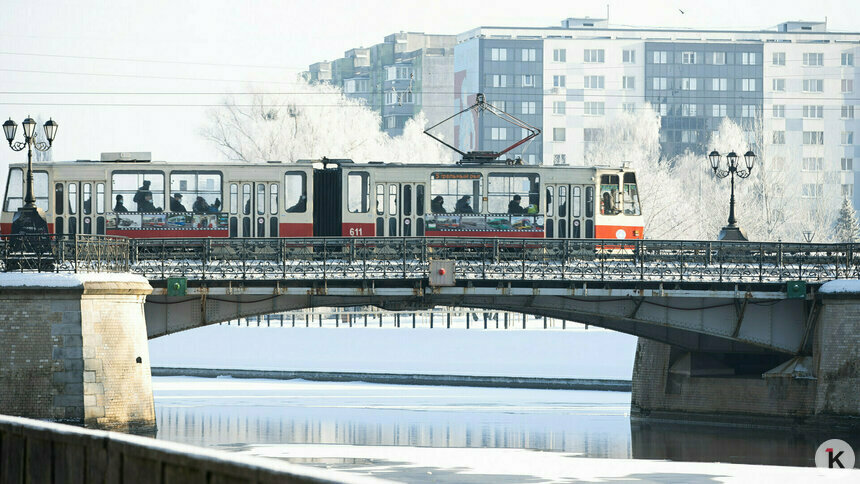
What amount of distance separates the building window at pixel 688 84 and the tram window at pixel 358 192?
110008 millimetres

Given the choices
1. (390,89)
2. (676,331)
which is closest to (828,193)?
(390,89)

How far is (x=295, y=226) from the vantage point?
147 feet

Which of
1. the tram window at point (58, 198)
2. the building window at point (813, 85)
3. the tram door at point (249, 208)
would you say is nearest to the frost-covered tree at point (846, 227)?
the tram door at point (249, 208)

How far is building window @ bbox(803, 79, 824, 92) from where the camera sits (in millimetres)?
149250

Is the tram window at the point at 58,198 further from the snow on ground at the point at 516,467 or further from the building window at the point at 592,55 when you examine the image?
the building window at the point at 592,55

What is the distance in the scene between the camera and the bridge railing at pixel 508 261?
38250mm

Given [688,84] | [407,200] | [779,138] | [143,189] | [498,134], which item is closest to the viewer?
[143,189]

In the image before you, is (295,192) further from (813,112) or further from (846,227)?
(813,112)

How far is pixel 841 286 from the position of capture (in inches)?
1503

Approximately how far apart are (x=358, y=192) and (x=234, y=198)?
3882mm

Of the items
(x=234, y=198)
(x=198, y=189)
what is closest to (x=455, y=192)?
(x=234, y=198)

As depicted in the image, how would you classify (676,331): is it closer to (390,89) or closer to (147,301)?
(147,301)

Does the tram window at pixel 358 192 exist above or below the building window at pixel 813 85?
below

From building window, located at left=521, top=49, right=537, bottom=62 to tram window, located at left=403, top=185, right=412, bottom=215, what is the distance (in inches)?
4093
